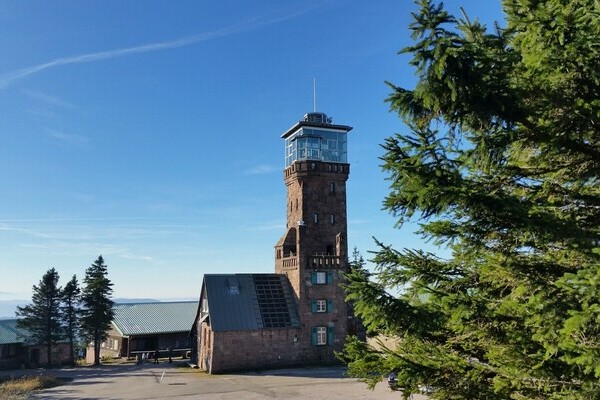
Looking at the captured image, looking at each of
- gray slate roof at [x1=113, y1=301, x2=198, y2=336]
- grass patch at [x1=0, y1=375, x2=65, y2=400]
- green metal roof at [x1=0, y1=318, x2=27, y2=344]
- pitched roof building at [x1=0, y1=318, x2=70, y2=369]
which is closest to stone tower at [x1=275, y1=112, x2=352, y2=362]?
gray slate roof at [x1=113, y1=301, x2=198, y2=336]

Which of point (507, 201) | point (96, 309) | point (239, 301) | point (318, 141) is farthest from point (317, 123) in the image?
point (507, 201)

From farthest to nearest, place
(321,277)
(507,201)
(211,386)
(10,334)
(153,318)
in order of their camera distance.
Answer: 1. (153,318)
2. (10,334)
3. (321,277)
4. (211,386)
5. (507,201)

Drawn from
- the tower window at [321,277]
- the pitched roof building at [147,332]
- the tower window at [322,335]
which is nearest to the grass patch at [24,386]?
the pitched roof building at [147,332]

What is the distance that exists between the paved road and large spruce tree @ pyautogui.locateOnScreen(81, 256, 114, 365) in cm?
674

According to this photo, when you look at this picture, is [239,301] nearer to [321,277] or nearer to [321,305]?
[321,305]

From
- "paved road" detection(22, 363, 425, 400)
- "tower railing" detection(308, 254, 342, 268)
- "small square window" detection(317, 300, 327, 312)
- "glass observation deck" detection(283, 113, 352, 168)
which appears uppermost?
"glass observation deck" detection(283, 113, 352, 168)

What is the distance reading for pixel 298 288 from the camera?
131 feet

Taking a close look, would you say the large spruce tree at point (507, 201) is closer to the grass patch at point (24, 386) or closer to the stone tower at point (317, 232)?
the grass patch at point (24, 386)

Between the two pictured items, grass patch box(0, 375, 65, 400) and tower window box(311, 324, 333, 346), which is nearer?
grass patch box(0, 375, 65, 400)

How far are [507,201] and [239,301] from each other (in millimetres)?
34854

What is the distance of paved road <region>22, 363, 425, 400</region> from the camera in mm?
27156

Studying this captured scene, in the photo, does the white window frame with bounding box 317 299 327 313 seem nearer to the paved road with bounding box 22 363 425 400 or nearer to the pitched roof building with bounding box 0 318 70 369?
the paved road with bounding box 22 363 425 400

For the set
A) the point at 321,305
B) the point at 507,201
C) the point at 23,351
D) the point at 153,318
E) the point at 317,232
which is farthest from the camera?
the point at 153,318

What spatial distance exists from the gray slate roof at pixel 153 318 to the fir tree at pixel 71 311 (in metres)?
4.67
